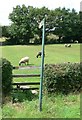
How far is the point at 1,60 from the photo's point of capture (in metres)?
10.6

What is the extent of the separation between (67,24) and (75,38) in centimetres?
568

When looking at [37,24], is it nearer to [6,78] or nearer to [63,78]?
[63,78]

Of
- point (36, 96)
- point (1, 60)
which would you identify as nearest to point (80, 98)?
point (36, 96)

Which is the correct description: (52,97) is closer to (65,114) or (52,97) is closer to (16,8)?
(65,114)

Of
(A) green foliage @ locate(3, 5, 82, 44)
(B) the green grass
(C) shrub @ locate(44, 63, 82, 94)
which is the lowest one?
(B) the green grass

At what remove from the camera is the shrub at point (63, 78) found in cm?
1078

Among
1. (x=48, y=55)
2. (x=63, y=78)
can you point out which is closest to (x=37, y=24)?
Result: (x=48, y=55)

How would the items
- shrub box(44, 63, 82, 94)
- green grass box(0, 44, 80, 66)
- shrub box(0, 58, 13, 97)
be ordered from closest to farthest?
shrub box(0, 58, 13, 97), shrub box(44, 63, 82, 94), green grass box(0, 44, 80, 66)

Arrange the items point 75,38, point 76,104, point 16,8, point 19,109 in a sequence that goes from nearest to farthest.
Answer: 1. point 19,109
2. point 76,104
3. point 75,38
4. point 16,8

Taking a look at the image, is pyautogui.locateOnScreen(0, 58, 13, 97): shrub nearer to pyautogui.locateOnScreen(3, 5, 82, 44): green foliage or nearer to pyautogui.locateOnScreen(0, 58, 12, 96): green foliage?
pyautogui.locateOnScreen(0, 58, 12, 96): green foliage

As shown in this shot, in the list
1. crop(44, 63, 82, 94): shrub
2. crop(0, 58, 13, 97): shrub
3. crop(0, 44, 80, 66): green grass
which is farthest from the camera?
crop(0, 44, 80, 66): green grass

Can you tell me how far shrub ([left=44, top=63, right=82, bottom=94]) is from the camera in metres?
10.8

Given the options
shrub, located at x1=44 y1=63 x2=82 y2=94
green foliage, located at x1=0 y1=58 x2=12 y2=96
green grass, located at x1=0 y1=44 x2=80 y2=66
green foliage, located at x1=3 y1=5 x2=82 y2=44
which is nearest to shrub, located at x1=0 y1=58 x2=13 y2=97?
green foliage, located at x1=0 y1=58 x2=12 y2=96

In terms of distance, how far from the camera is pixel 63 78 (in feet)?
35.8
